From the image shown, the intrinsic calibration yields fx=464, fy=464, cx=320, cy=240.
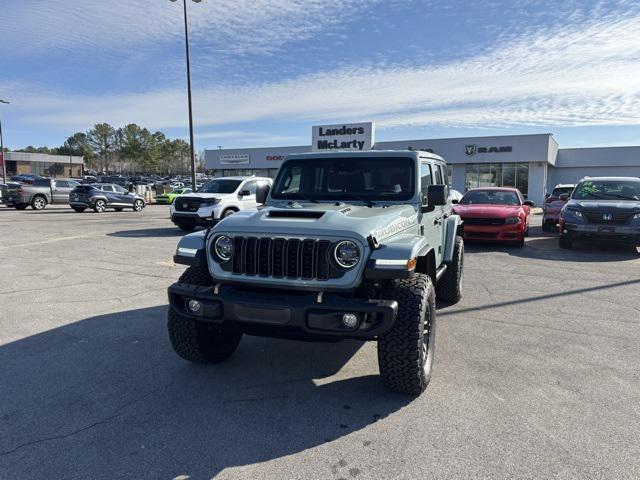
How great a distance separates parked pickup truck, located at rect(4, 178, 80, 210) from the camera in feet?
77.1

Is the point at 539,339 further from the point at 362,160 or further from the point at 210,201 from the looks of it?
the point at 210,201

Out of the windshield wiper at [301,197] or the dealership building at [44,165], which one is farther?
the dealership building at [44,165]

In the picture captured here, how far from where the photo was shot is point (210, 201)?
1438 centimetres

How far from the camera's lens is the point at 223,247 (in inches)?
145

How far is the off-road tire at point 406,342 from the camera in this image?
3385mm

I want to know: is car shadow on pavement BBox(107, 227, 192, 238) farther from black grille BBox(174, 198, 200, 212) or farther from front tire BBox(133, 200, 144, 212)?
front tire BBox(133, 200, 144, 212)

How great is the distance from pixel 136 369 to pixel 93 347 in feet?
2.75

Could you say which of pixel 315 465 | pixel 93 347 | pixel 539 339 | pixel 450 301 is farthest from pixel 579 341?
pixel 93 347

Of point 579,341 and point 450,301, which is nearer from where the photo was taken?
point 579,341

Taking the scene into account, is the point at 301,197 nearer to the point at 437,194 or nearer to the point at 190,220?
the point at 437,194

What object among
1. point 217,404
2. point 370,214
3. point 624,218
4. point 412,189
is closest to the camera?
point 217,404

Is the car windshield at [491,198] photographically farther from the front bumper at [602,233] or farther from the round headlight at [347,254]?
the round headlight at [347,254]

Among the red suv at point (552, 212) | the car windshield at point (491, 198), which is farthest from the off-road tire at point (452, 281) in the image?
the red suv at point (552, 212)

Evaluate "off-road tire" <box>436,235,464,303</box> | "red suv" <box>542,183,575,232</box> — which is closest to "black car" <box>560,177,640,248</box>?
"red suv" <box>542,183,575,232</box>
